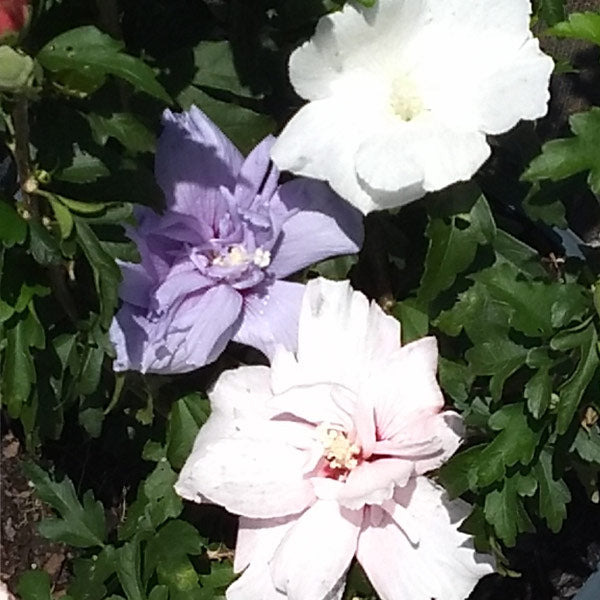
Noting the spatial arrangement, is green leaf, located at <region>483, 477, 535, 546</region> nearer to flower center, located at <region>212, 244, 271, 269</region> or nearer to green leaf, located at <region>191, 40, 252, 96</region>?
flower center, located at <region>212, 244, 271, 269</region>

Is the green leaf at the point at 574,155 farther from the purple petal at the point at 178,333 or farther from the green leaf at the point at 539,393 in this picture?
the purple petal at the point at 178,333

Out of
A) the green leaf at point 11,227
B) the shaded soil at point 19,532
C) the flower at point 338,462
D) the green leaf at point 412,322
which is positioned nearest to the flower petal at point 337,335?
the flower at point 338,462

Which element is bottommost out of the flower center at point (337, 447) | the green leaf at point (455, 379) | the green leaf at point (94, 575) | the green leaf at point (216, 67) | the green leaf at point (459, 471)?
the green leaf at point (94, 575)

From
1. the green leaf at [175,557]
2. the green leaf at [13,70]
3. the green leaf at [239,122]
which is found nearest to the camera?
the green leaf at [13,70]

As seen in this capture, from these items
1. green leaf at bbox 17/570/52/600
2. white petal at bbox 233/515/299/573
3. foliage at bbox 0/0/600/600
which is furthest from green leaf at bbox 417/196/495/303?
green leaf at bbox 17/570/52/600

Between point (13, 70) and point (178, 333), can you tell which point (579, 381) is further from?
point (13, 70)

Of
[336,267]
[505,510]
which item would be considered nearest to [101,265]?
[336,267]

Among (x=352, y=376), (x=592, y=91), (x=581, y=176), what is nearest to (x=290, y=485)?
(x=352, y=376)
